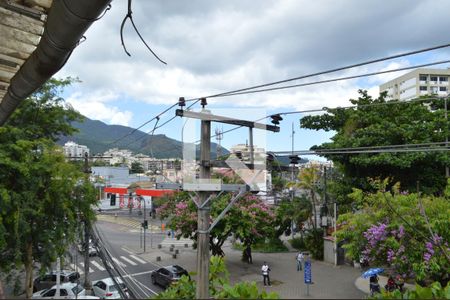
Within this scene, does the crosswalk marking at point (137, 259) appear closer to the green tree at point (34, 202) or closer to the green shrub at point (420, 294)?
the green tree at point (34, 202)

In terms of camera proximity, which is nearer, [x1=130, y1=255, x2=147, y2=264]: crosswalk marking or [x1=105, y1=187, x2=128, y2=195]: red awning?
[x1=130, y1=255, x2=147, y2=264]: crosswalk marking

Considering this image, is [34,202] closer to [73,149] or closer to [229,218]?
[229,218]

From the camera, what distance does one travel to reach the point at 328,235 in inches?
932

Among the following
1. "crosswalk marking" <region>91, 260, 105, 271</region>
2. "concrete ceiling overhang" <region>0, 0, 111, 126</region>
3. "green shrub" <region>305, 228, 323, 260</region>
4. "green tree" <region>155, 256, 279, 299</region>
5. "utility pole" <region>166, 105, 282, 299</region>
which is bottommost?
"crosswalk marking" <region>91, 260, 105, 271</region>

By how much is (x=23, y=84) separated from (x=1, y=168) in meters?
11.1

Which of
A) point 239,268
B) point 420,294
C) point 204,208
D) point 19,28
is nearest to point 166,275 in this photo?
point 239,268

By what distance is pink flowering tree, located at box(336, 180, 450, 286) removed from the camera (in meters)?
11.2

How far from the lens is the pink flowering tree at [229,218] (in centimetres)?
1898

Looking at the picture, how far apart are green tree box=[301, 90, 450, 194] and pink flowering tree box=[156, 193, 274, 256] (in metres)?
4.33

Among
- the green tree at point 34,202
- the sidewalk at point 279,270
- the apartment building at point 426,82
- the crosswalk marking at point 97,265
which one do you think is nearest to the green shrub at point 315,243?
the sidewalk at point 279,270

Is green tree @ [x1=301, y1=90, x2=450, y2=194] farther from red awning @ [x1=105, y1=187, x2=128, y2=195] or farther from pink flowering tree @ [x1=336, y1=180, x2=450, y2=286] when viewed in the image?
red awning @ [x1=105, y1=187, x2=128, y2=195]

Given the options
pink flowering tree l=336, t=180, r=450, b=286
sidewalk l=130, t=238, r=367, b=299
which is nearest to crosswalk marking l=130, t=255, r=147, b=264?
sidewalk l=130, t=238, r=367, b=299

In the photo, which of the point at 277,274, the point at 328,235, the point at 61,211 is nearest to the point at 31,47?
the point at 61,211

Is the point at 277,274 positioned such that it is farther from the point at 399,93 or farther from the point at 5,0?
the point at 399,93
